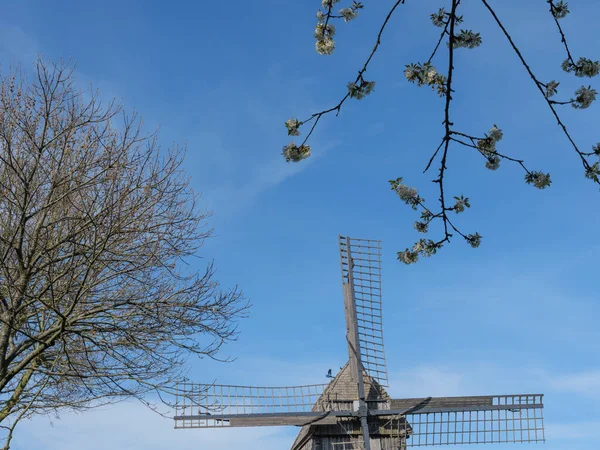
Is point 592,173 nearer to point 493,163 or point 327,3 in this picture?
point 493,163

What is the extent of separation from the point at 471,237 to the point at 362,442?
11.7 metres

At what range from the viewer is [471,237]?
16.8ft

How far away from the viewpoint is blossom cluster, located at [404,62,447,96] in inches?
166

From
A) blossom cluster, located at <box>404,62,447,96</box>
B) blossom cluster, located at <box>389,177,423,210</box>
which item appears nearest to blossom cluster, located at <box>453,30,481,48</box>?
blossom cluster, located at <box>404,62,447,96</box>

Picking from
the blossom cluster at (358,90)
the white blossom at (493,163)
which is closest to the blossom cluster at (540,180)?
the white blossom at (493,163)

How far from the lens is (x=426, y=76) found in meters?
4.33

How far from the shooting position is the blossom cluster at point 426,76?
4219 millimetres

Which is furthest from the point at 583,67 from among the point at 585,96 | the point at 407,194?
the point at 407,194

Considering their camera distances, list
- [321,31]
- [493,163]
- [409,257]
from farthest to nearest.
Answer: [409,257], [493,163], [321,31]

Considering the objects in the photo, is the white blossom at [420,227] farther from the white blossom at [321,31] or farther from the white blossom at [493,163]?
the white blossom at [321,31]

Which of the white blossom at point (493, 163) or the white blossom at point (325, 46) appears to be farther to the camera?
the white blossom at point (493, 163)

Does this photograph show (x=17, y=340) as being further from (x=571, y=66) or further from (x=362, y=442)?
(x=571, y=66)

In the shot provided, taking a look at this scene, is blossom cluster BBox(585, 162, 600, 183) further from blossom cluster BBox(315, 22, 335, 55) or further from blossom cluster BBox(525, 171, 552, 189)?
blossom cluster BBox(315, 22, 335, 55)

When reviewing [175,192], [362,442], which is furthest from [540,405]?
[175,192]
